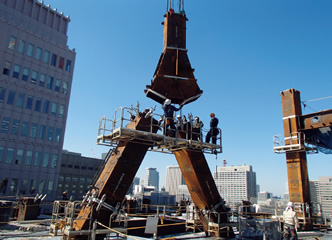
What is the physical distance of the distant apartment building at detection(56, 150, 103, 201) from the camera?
66.9m

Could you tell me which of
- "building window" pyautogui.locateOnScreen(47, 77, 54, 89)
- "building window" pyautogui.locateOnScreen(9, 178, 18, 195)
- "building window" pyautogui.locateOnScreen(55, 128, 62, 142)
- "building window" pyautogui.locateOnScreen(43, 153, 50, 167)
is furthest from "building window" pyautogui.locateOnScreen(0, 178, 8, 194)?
"building window" pyautogui.locateOnScreen(47, 77, 54, 89)

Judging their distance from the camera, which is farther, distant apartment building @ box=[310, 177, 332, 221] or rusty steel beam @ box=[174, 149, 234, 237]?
distant apartment building @ box=[310, 177, 332, 221]

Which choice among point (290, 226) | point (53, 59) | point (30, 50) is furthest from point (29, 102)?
point (290, 226)

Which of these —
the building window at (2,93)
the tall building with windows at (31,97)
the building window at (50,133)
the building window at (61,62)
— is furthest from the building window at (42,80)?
the building window at (50,133)

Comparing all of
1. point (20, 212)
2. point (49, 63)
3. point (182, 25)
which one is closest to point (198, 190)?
point (182, 25)

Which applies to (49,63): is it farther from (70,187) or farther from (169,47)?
(70,187)

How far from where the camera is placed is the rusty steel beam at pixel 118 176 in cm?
1069

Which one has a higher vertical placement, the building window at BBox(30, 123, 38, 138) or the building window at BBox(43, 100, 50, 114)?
the building window at BBox(43, 100, 50, 114)

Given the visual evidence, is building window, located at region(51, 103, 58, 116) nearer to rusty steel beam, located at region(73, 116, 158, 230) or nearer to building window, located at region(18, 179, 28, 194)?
building window, located at region(18, 179, 28, 194)

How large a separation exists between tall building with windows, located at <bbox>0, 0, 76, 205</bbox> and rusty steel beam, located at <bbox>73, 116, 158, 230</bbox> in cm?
3006

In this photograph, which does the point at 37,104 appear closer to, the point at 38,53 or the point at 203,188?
the point at 38,53

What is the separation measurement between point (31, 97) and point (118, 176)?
32739mm

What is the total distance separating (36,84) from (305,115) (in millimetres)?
36126

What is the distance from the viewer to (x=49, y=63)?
4112 cm
